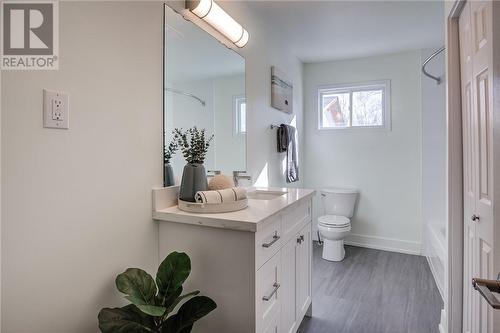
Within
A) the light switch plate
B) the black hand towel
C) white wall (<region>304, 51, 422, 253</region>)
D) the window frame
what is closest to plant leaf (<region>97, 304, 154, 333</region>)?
the light switch plate

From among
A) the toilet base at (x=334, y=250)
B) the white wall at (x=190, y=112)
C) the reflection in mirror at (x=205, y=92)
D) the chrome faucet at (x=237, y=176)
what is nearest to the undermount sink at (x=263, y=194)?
the chrome faucet at (x=237, y=176)

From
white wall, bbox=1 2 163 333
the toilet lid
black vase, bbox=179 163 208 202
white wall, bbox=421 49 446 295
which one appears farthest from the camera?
white wall, bbox=421 49 446 295

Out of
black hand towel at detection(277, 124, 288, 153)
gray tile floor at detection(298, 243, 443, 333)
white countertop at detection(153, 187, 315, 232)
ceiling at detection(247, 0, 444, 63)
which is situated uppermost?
ceiling at detection(247, 0, 444, 63)

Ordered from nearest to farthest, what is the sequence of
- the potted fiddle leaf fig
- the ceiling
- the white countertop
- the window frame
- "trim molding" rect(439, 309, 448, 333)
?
the potted fiddle leaf fig → the white countertop → "trim molding" rect(439, 309, 448, 333) → the window frame → the ceiling

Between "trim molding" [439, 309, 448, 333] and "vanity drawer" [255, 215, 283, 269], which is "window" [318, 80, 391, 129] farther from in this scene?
"vanity drawer" [255, 215, 283, 269]

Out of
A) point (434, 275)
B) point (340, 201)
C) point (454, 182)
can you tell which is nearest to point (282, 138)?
point (340, 201)

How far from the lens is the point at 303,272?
182 centimetres

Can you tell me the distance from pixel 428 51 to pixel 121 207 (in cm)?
357

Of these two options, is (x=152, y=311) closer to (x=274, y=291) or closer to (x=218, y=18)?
(x=274, y=291)

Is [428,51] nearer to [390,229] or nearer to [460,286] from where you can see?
[390,229]

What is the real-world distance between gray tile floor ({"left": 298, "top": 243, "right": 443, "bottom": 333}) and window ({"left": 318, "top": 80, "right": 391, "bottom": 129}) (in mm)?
1634

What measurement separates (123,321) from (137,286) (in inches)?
5.0

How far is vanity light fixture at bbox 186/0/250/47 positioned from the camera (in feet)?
5.05

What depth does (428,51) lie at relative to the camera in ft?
10.2
